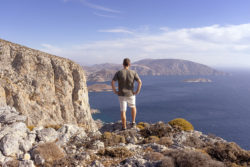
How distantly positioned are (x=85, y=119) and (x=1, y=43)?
2270 centimetres

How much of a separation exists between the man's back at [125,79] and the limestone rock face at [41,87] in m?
24.3

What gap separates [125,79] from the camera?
904cm

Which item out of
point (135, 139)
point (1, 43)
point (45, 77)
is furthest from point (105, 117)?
point (135, 139)

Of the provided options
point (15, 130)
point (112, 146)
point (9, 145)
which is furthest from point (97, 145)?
point (15, 130)

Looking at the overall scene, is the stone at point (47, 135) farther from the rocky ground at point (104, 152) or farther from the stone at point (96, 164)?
the stone at point (96, 164)

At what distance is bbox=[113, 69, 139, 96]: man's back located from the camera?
9.00 meters

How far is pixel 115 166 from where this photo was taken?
5.69 meters

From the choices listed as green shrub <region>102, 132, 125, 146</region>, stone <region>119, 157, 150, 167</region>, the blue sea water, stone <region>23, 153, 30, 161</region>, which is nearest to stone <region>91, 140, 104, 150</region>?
green shrub <region>102, 132, 125, 146</region>

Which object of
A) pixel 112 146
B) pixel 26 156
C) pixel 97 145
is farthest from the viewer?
pixel 112 146

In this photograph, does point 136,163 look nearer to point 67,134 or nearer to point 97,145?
point 97,145

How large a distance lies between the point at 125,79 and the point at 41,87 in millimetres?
30068

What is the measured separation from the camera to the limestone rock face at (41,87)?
98.1 ft

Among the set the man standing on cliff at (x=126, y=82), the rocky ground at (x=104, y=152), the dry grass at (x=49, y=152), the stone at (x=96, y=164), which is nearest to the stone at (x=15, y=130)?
the rocky ground at (x=104, y=152)

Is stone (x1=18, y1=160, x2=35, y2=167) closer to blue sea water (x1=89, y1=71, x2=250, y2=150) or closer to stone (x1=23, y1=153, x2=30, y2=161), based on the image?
stone (x1=23, y1=153, x2=30, y2=161)
